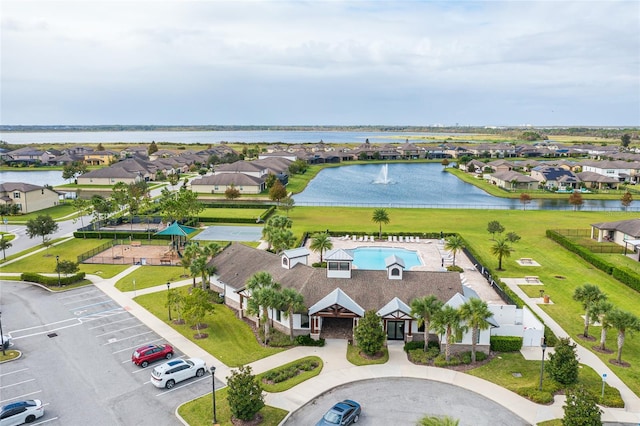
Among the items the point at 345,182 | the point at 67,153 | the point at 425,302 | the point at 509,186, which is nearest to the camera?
the point at 425,302

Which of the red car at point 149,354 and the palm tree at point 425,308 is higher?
the palm tree at point 425,308

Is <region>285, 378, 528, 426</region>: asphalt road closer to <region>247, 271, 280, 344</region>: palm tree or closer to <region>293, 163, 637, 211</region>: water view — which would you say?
<region>247, 271, 280, 344</region>: palm tree

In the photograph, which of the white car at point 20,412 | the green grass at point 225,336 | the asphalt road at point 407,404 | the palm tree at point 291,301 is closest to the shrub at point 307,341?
the green grass at point 225,336

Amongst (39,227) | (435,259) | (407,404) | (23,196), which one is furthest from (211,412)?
(23,196)

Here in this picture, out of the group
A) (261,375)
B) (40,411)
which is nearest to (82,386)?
(40,411)

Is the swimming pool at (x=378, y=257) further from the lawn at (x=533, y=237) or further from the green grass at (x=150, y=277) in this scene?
the green grass at (x=150, y=277)

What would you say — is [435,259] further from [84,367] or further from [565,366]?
[84,367]

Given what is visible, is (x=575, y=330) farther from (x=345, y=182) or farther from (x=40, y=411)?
(x=345, y=182)
